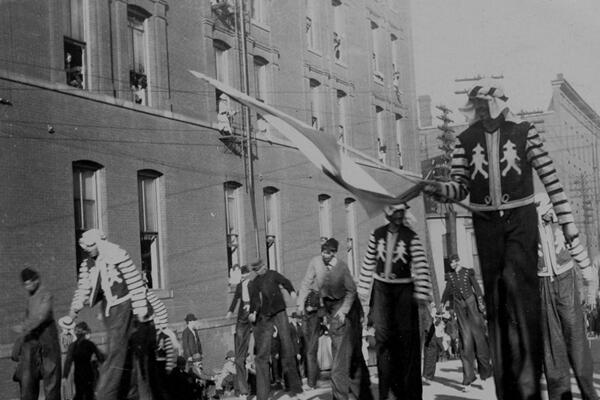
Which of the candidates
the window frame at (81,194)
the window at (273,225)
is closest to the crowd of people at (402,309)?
the window frame at (81,194)

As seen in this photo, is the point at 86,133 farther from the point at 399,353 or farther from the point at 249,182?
the point at 399,353

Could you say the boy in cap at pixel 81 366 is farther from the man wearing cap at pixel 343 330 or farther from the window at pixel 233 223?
the window at pixel 233 223

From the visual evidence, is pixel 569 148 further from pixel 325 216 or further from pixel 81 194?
pixel 81 194

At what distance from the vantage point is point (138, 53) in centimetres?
2194

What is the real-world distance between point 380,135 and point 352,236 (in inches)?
223

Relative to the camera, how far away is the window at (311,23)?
1238 inches

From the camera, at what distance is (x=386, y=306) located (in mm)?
8820

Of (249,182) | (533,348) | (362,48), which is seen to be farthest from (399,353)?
(362,48)

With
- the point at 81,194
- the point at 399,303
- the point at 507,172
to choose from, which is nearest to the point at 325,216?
the point at 81,194

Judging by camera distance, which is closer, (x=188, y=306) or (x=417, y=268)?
(x=417, y=268)

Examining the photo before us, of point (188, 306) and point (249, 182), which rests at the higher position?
point (249, 182)

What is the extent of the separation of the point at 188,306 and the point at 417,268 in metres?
14.7

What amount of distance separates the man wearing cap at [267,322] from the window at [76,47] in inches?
338

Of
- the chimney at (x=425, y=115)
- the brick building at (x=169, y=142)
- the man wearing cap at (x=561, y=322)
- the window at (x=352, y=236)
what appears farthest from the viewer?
the chimney at (x=425, y=115)
